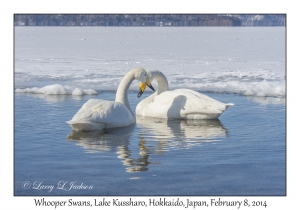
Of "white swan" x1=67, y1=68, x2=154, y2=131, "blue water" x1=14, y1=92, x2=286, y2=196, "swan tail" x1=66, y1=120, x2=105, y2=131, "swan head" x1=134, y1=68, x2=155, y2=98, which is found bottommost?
"blue water" x1=14, y1=92, x2=286, y2=196

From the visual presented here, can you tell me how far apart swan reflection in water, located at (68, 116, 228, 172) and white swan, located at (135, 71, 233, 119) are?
17cm

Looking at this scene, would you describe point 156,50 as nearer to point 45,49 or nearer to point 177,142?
point 45,49

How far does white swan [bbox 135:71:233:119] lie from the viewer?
11.0m

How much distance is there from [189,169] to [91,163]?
1343 millimetres

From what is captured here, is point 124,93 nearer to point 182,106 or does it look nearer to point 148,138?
point 182,106

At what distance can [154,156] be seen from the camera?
26.3ft

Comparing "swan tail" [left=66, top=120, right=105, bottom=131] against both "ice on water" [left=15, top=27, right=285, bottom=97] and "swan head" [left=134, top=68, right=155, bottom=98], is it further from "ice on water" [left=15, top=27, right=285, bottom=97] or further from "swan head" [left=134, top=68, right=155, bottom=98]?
"ice on water" [left=15, top=27, right=285, bottom=97]

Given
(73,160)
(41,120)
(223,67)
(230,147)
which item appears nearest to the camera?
(73,160)

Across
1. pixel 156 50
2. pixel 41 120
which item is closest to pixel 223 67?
pixel 156 50

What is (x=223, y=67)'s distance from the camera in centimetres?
2059

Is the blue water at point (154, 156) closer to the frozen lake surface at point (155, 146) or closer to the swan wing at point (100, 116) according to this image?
the frozen lake surface at point (155, 146)

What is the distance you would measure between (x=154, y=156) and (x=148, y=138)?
132 centimetres

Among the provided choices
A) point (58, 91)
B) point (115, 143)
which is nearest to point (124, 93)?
point (115, 143)

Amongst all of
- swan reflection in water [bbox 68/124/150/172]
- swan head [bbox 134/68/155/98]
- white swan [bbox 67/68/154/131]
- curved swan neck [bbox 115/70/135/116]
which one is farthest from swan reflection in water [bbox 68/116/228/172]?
swan head [bbox 134/68/155/98]
